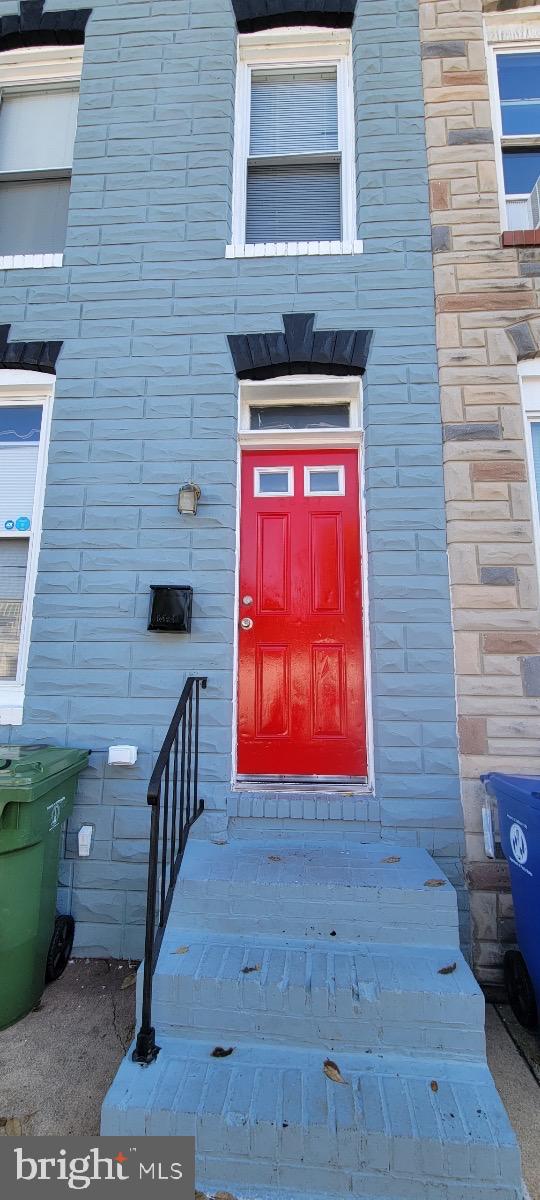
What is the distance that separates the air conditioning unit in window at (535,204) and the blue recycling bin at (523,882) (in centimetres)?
351

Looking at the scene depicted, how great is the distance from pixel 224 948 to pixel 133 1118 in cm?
62

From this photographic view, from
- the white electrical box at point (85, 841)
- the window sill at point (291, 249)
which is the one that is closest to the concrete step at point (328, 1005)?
the white electrical box at point (85, 841)

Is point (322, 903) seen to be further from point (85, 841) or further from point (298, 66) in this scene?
point (298, 66)

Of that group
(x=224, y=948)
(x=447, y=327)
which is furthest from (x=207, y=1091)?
(x=447, y=327)

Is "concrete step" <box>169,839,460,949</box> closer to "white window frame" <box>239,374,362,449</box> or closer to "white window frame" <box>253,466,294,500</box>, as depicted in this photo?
"white window frame" <box>253,466,294,500</box>

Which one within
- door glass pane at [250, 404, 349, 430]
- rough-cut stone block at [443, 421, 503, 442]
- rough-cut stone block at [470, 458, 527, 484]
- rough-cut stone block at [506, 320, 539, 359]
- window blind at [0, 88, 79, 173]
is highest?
window blind at [0, 88, 79, 173]

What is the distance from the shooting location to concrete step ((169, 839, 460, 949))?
7.59ft

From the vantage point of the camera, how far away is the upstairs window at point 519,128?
3.70 meters

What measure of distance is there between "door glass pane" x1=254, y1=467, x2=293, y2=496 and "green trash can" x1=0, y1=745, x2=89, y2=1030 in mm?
1957

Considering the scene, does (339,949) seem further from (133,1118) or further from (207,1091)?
(133,1118)

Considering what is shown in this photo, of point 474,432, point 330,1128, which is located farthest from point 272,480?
point 330,1128

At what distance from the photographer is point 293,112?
400 cm

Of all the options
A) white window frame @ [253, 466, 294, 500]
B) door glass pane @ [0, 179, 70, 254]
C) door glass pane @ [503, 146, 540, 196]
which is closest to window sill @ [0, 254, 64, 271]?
door glass pane @ [0, 179, 70, 254]

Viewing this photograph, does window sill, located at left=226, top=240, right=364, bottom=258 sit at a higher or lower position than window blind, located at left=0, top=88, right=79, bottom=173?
lower
